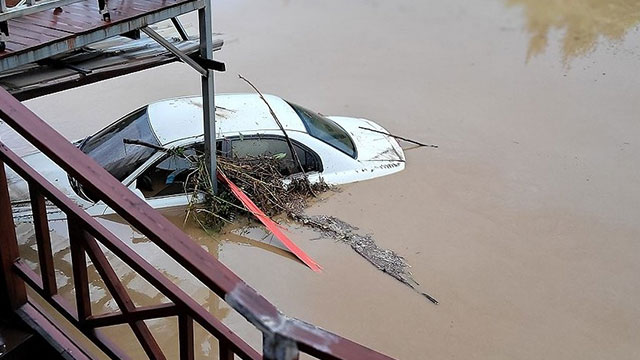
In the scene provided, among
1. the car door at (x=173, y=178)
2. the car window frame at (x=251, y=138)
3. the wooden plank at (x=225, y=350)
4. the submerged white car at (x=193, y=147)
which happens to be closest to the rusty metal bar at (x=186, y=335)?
the wooden plank at (x=225, y=350)

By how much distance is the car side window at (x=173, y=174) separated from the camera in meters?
6.25

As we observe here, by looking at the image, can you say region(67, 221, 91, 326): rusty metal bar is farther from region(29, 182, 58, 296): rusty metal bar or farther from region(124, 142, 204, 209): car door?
region(124, 142, 204, 209): car door

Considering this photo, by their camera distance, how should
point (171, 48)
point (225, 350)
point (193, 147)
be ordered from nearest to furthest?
point (225, 350) < point (171, 48) < point (193, 147)

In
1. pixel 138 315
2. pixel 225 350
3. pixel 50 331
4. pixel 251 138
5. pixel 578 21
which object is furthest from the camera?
pixel 578 21

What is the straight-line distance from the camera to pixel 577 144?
9172mm

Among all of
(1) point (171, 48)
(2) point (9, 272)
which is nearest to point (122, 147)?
(1) point (171, 48)

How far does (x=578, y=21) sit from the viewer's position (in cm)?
1656

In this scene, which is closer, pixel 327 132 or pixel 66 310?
pixel 66 310

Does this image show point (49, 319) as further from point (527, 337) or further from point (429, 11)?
point (429, 11)

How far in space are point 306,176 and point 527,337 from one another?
2824 millimetres

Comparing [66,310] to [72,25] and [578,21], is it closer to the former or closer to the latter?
[72,25]

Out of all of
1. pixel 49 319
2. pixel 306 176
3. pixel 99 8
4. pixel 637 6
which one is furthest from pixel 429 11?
pixel 49 319

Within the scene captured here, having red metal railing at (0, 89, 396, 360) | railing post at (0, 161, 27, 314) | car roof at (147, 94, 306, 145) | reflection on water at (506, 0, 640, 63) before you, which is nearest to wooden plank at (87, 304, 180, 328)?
red metal railing at (0, 89, 396, 360)

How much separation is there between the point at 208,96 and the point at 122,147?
0.99 m
